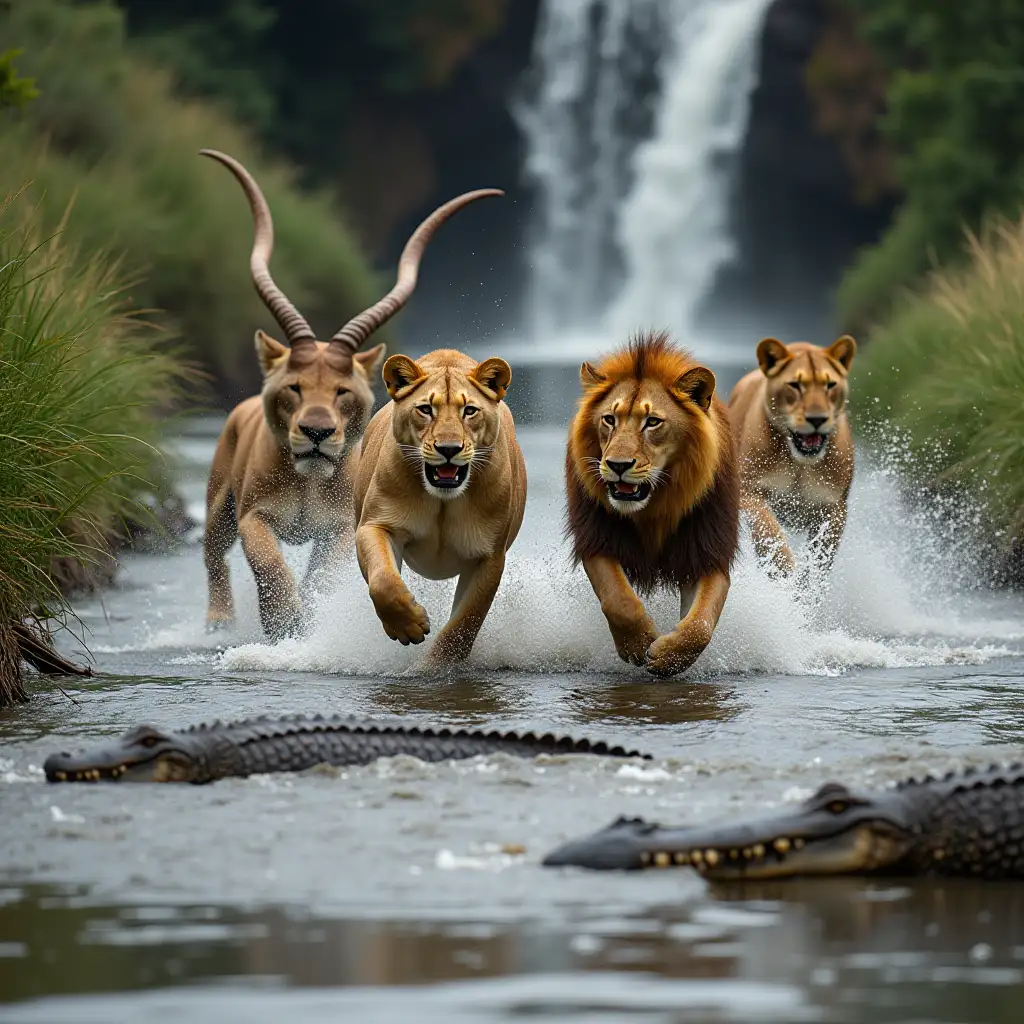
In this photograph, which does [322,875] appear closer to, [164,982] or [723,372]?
[164,982]

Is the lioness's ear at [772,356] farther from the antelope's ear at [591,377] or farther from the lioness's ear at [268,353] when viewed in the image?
the lioness's ear at [268,353]

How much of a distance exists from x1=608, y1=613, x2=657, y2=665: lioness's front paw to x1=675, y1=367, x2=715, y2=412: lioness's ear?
91cm

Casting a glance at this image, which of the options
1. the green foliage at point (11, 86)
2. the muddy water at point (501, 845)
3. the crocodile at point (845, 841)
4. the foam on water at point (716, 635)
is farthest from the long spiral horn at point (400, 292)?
the crocodile at point (845, 841)

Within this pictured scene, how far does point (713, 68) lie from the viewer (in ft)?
120

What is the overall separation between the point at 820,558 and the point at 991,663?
1.72 meters

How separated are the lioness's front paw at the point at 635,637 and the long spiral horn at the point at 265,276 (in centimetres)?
242

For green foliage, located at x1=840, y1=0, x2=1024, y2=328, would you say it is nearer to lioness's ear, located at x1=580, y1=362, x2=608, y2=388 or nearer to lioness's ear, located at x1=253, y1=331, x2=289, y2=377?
lioness's ear, located at x1=253, y1=331, x2=289, y2=377

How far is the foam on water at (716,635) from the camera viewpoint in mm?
9211

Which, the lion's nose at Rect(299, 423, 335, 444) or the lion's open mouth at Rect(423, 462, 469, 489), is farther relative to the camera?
the lion's nose at Rect(299, 423, 335, 444)

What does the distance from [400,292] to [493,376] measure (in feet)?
5.87

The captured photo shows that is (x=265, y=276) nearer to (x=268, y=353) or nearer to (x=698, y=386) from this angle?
(x=268, y=353)

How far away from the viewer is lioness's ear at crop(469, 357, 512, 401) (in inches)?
340

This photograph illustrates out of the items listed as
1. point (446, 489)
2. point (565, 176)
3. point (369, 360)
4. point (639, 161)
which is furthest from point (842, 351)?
point (565, 176)

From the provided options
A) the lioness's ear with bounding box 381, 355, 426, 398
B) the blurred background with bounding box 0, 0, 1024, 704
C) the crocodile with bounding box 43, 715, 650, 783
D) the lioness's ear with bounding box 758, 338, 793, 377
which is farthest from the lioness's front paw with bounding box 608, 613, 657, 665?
the blurred background with bounding box 0, 0, 1024, 704
